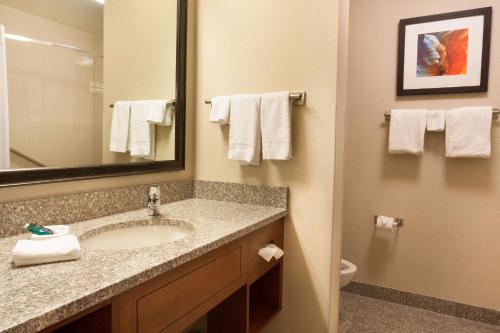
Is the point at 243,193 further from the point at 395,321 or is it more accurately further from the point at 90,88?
the point at 395,321

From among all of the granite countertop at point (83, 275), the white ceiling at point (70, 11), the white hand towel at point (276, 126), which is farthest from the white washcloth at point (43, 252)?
the white hand towel at point (276, 126)

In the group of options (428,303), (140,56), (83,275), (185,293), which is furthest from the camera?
(428,303)

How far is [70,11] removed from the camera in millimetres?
1173

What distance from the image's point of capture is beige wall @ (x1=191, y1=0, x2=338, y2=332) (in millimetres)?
1380

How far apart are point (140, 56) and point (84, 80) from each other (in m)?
0.32

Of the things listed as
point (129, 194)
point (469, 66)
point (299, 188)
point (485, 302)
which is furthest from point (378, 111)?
point (129, 194)

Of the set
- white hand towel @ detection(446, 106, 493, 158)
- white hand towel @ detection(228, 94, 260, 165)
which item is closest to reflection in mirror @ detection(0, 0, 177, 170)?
white hand towel @ detection(228, 94, 260, 165)

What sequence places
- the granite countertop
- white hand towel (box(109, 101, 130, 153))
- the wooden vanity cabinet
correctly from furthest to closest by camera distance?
white hand towel (box(109, 101, 130, 153)) < the wooden vanity cabinet < the granite countertop

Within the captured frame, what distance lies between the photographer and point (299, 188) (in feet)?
4.77

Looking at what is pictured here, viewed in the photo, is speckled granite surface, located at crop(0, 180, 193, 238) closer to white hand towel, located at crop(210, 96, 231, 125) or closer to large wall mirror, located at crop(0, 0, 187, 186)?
large wall mirror, located at crop(0, 0, 187, 186)

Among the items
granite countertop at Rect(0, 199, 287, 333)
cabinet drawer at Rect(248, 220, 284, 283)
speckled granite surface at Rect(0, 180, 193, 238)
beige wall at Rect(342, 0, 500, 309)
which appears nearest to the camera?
granite countertop at Rect(0, 199, 287, 333)

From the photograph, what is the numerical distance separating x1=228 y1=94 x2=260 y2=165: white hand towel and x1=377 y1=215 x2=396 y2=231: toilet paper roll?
1160 millimetres

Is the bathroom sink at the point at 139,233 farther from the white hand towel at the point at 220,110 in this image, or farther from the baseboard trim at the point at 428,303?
the baseboard trim at the point at 428,303

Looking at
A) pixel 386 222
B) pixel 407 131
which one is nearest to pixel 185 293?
pixel 386 222
